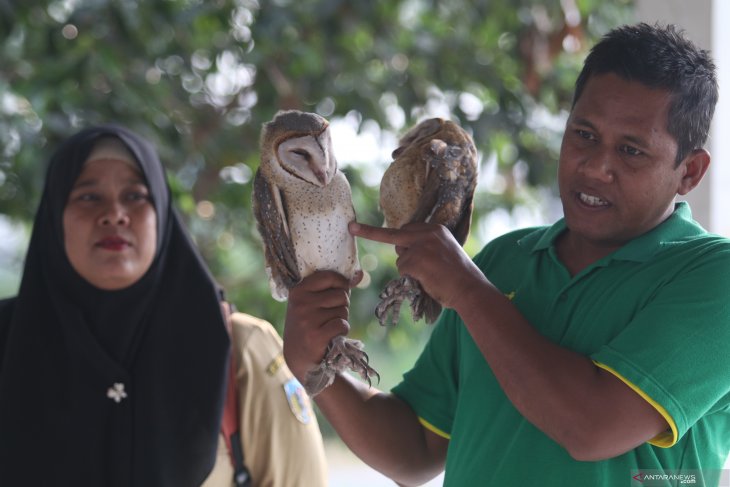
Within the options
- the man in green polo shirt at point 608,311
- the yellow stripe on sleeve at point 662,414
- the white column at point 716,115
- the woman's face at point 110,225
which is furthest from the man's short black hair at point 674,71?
the woman's face at point 110,225

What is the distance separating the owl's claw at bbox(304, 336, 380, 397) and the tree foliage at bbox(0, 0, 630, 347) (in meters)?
1.45

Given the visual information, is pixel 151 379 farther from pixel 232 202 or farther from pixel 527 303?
pixel 232 202

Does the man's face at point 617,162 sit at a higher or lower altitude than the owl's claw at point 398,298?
higher

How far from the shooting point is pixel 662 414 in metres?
1.13

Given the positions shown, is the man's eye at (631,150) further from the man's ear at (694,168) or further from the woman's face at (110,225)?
the woman's face at (110,225)

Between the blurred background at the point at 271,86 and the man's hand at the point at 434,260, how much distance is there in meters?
1.33

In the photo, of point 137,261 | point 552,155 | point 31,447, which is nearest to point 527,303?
point 137,261

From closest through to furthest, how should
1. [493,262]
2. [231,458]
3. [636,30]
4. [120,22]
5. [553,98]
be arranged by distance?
[636,30] → [493,262] → [231,458] → [120,22] → [553,98]

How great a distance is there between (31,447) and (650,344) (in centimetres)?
144

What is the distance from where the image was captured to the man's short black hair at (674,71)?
3.99 ft

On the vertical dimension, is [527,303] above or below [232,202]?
below

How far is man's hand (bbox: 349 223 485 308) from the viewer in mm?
1192

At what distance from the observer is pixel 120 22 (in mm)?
2590

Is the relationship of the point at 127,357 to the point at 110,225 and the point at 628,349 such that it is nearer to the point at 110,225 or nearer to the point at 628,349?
the point at 110,225
